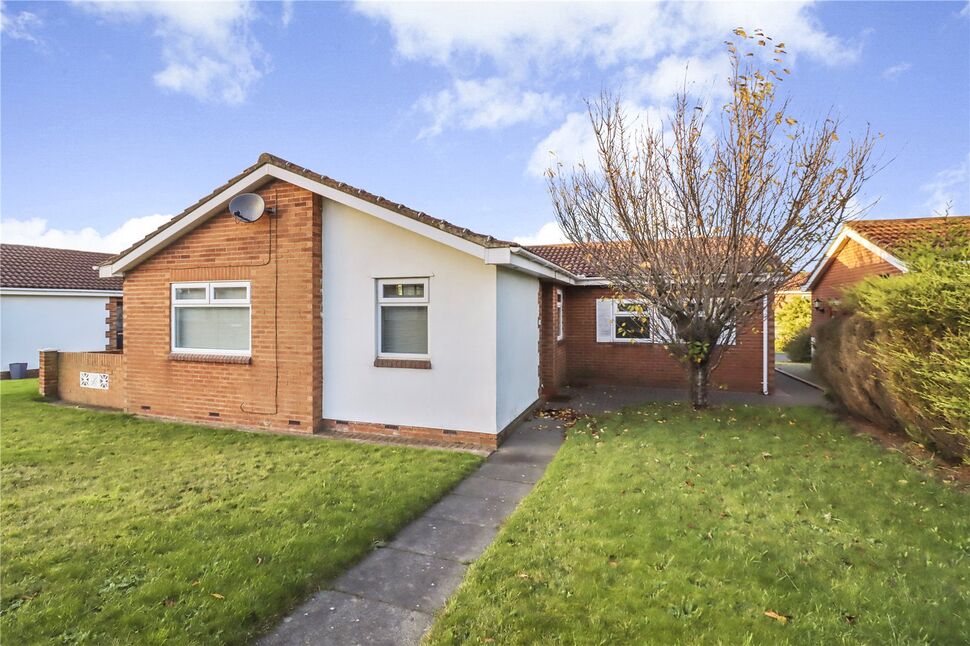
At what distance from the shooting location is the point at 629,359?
554 inches

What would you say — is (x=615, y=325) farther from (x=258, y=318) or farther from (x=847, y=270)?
(x=258, y=318)

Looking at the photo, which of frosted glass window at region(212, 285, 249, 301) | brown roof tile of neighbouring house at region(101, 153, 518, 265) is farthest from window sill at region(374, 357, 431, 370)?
frosted glass window at region(212, 285, 249, 301)

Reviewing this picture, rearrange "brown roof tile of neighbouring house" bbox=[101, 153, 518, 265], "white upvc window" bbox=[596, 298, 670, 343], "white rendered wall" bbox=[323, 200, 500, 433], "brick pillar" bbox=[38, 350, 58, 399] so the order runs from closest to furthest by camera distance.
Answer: "brown roof tile of neighbouring house" bbox=[101, 153, 518, 265] < "white rendered wall" bbox=[323, 200, 500, 433] < "brick pillar" bbox=[38, 350, 58, 399] < "white upvc window" bbox=[596, 298, 670, 343]

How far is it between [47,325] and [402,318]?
18.5 m

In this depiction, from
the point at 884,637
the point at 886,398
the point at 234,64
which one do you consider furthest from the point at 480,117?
the point at 884,637

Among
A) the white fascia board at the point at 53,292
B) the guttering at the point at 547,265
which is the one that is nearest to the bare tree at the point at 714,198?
the guttering at the point at 547,265

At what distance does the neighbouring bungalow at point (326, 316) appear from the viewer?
24.9 feet

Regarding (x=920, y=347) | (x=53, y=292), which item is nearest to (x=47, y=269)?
(x=53, y=292)

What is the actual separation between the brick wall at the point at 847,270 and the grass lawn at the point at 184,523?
12267mm

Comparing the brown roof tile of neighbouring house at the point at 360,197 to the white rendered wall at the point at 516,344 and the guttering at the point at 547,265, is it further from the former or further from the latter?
the white rendered wall at the point at 516,344

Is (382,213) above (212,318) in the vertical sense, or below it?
above

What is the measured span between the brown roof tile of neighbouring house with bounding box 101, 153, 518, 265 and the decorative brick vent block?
4.42 m

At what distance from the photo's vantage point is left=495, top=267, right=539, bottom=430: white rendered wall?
775cm

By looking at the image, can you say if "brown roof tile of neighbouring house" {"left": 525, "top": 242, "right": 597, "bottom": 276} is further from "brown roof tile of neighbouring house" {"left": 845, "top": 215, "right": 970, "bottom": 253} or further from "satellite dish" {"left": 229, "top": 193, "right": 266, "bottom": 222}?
"satellite dish" {"left": 229, "top": 193, "right": 266, "bottom": 222}
